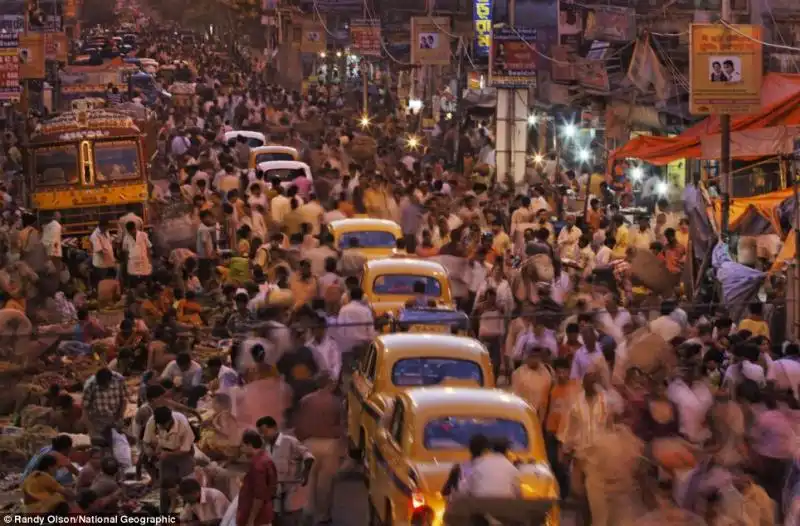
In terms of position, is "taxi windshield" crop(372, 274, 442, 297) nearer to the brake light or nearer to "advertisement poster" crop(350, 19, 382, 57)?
the brake light

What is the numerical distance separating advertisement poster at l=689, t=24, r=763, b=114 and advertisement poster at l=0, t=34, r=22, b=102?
1665cm

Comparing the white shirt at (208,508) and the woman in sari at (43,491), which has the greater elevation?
the woman in sari at (43,491)

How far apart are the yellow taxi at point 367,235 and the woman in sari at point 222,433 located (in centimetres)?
784

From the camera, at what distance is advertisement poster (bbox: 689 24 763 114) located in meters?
18.6

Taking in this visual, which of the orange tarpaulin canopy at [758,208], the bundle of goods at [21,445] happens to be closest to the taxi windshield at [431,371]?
the bundle of goods at [21,445]

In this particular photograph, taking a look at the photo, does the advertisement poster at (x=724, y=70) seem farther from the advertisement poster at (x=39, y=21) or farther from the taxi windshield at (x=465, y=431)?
the advertisement poster at (x=39, y=21)

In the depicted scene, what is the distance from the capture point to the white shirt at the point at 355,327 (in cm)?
1513

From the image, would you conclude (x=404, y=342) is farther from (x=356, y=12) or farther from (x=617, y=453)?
(x=356, y=12)

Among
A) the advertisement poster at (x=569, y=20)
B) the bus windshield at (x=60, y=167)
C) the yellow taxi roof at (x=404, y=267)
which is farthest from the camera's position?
the advertisement poster at (x=569, y=20)

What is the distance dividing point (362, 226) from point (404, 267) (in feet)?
11.4

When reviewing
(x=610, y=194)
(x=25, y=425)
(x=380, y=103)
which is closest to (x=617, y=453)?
(x=25, y=425)

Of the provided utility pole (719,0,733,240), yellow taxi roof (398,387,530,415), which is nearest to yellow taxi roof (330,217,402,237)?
utility pole (719,0,733,240)

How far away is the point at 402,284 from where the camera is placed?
17.2m

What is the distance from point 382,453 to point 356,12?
53.3m
